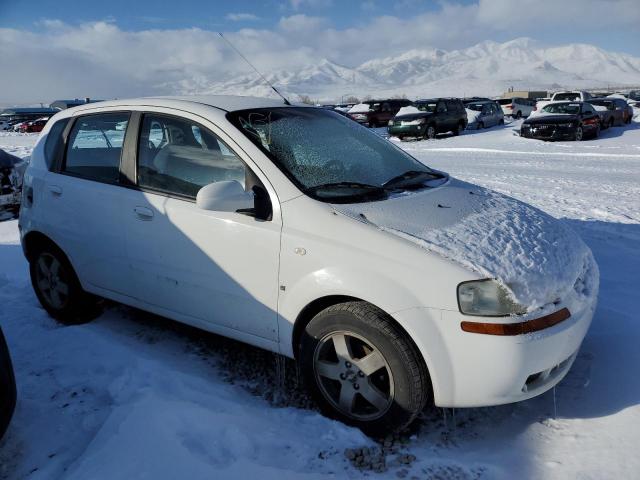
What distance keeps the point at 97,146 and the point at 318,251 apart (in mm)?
2107

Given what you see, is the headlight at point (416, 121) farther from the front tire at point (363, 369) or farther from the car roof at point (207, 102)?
the front tire at point (363, 369)

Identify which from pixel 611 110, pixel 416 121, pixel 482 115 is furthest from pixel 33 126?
pixel 611 110

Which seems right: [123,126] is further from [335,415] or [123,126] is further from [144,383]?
[335,415]

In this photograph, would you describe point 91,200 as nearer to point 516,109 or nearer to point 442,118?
point 442,118

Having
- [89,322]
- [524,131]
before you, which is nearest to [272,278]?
[89,322]

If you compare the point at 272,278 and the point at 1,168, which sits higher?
the point at 1,168

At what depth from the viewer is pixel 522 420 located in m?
2.85

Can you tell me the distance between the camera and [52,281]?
4.12m

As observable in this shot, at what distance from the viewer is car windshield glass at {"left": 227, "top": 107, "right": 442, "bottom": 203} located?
9.80ft

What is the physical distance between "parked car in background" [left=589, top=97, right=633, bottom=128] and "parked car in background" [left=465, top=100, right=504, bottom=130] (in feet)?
14.5

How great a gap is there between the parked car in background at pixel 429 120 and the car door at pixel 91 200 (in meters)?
17.1

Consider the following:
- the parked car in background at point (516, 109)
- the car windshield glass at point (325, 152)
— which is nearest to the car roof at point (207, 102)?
the car windshield glass at point (325, 152)

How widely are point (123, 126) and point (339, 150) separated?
149 cm

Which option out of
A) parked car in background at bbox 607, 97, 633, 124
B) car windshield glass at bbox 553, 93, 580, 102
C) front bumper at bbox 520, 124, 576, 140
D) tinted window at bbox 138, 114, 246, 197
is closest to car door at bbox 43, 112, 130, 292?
tinted window at bbox 138, 114, 246, 197
